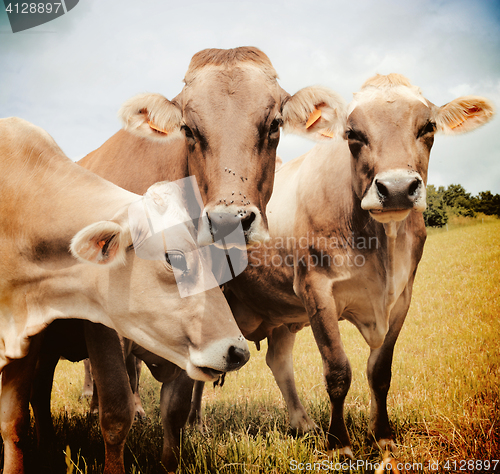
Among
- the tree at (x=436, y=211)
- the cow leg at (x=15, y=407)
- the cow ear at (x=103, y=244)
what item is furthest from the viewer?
the tree at (x=436, y=211)

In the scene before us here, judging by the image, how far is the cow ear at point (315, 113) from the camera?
9.98 ft

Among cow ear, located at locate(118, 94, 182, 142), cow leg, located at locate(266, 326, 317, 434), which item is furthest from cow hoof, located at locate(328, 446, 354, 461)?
cow ear, located at locate(118, 94, 182, 142)

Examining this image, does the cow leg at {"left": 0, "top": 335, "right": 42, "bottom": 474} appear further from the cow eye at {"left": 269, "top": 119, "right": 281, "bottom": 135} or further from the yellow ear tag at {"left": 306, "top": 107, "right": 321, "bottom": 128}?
the yellow ear tag at {"left": 306, "top": 107, "right": 321, "bottom": 128}

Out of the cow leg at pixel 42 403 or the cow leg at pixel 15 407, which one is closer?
the cow leg at pixel 15 407

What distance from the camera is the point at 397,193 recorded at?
252 cm

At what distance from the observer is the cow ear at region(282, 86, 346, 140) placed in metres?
3.04

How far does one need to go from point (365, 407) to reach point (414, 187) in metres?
2.60

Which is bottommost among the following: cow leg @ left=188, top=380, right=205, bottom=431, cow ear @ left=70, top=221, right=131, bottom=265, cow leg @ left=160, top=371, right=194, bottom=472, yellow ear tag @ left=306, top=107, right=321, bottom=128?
cow leg @ left=188, top=380, right=205, bottom=431

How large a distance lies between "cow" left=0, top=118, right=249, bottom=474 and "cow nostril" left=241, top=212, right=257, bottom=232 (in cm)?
32

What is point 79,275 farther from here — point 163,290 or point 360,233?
point 360,233

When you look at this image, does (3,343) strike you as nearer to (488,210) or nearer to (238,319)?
(238,319)

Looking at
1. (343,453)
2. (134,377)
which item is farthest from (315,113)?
Result: (134,377)

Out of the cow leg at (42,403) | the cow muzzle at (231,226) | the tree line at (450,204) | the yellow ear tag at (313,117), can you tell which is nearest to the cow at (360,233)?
the yellow ear tag at (313,117)

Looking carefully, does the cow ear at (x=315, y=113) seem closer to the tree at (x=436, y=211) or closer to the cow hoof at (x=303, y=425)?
the cow hoof at (x=303, y=425)
